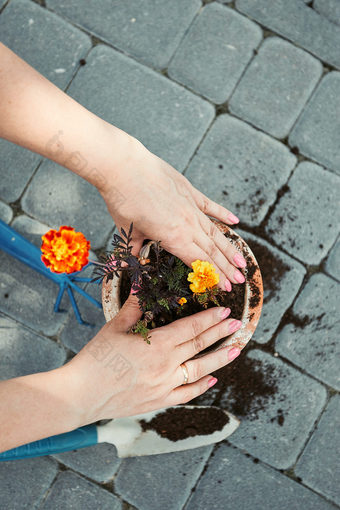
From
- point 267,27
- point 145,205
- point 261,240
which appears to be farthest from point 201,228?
point 267,27

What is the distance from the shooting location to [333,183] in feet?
7.40

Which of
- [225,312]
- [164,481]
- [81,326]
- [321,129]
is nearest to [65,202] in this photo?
[81,326]

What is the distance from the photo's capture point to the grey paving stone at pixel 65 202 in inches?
88.6

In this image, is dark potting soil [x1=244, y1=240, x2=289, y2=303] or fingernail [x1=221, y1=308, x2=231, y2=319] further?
dark potting soil [x1=244, y1=240, x2=289, y2=303]

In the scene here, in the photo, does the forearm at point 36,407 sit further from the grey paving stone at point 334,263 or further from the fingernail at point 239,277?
the grey paving stone at point 334,263

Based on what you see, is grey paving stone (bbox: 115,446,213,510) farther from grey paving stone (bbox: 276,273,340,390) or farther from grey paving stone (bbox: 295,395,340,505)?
grey paving stone (bbox: 276,273,340,390)

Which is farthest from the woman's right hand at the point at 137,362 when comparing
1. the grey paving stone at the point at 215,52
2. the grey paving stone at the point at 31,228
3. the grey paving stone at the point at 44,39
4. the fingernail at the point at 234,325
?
the grey paving stone at the point at 44,39

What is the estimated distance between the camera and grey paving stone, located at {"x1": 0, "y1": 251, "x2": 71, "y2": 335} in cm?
224

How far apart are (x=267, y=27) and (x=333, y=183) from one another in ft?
2.86

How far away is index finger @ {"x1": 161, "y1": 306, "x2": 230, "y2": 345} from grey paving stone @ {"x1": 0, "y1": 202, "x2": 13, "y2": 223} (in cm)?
117

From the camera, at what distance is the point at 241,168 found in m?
2.26

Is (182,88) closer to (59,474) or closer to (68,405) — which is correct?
(68,405)

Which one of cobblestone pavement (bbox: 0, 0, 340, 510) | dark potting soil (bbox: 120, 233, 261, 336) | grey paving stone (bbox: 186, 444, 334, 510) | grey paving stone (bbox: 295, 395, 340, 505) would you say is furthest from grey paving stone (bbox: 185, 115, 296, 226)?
grey paving stone (bbox: 186, 444, 334, 510)

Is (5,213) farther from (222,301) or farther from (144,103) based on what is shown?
(222,301)
